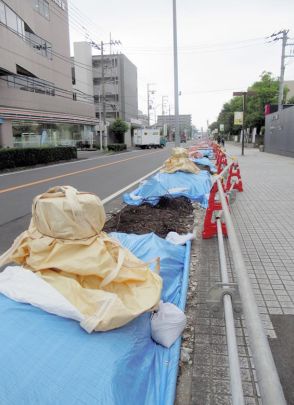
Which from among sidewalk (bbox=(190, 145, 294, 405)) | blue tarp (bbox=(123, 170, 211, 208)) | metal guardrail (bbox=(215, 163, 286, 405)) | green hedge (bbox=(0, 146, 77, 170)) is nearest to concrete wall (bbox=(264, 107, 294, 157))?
green hedge (bbox=(0, 146, 77, 170))

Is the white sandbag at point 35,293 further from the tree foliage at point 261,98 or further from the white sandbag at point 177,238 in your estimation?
the tree foliage at point 261,98

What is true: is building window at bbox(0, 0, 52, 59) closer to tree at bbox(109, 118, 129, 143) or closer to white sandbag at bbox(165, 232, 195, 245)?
tree at bbox(109, 118, 129, 143)

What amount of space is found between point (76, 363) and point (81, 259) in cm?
75

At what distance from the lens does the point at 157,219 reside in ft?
20.2

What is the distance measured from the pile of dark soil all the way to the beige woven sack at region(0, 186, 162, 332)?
269 cm

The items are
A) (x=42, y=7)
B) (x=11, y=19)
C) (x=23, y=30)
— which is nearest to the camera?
(x=11, y=19)

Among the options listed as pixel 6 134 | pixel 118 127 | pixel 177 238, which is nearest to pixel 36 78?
pixel 6 134

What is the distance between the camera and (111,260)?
2637mm

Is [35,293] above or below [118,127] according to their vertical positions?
below

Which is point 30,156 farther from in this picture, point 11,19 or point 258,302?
point 258,302

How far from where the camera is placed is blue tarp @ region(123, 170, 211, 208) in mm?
7984

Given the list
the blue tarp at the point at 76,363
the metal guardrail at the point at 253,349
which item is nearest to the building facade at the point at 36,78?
the blue tarp at the point at 76,363

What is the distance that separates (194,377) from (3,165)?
17418mm

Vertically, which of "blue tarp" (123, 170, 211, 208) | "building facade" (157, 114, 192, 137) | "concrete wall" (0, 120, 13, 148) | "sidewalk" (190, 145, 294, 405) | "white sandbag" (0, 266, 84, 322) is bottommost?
"sidewalk" (190, 145, 294, 405)
